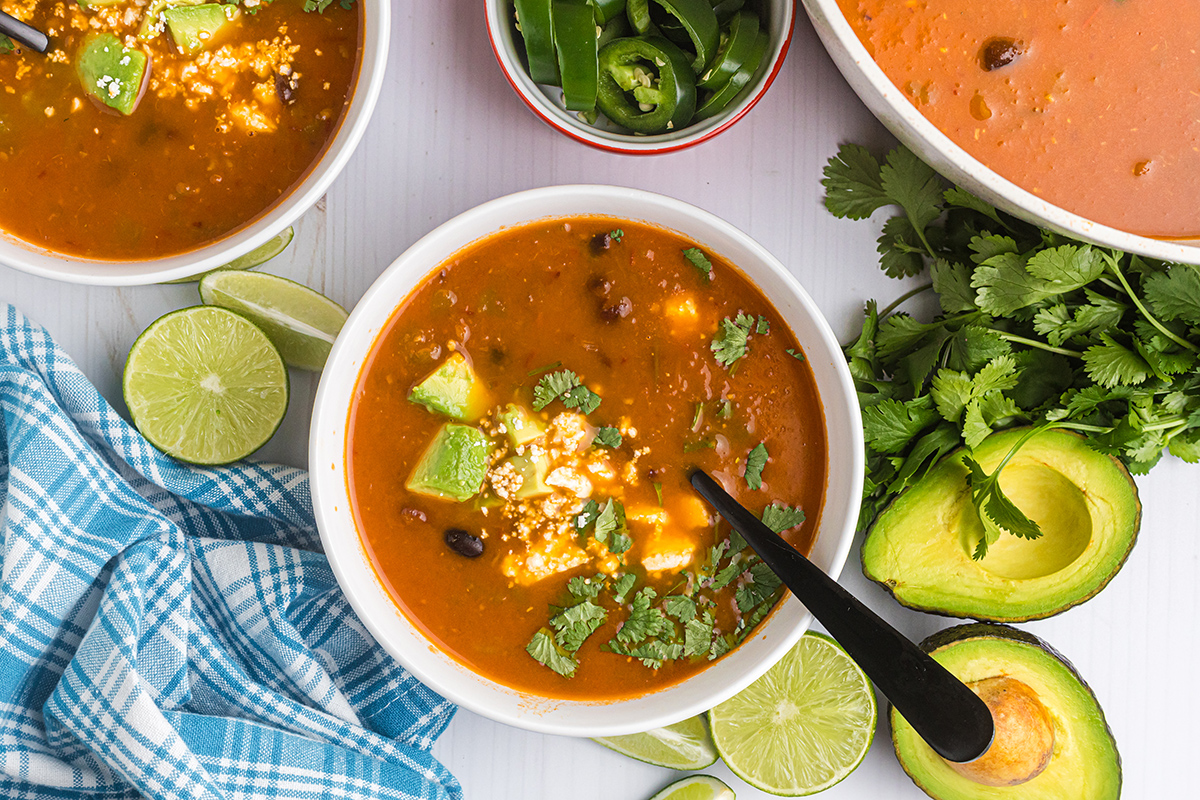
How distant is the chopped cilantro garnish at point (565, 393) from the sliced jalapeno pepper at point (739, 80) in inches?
26.9

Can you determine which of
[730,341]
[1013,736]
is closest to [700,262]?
[730,341]

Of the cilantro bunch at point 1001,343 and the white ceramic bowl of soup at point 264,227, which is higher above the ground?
the white ceramic bowl of soup at point 264,227

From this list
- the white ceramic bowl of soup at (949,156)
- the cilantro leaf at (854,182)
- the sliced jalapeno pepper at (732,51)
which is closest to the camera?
the white ceramic bowl of soup at (949,156)

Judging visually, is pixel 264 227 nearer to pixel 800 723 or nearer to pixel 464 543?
pixel 464 543

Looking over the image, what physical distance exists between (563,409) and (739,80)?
0.83m

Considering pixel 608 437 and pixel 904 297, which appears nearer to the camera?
pixel 608 437

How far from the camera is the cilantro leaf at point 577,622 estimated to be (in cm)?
207

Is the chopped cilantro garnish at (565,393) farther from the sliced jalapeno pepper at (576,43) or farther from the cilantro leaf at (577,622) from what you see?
the sliced jalapeno pepper at (576,43)

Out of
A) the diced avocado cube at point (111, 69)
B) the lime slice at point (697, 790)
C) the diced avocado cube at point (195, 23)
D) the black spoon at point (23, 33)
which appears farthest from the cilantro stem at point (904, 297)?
the black spoon at point (23, 33)

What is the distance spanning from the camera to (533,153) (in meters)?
2.31

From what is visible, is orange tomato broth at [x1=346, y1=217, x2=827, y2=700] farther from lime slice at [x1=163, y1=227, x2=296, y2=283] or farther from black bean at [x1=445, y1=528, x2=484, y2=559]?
lime slice at [x1=163, y1=227, x2=296, y2=283]

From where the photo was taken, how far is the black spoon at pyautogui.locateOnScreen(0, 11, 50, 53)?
195 cm

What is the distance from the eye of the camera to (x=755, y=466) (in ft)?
6.86

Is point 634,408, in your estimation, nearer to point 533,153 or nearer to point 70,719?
point 533,153
